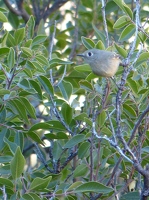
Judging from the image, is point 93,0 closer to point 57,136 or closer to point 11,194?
point 57,136

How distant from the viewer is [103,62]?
8.41ft

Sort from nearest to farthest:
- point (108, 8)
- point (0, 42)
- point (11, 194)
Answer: point (11, 194) < point (0, 42) < point (108, 8)

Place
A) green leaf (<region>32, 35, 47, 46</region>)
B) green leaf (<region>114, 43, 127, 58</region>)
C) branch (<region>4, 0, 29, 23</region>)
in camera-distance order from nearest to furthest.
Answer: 1. green leaf (<region>114, 43, 127, 58</region>)
2. green leaf (<region>32, 35, 47, 46</region>)
3. branch (<region>4, 0, 29, 23</region>)

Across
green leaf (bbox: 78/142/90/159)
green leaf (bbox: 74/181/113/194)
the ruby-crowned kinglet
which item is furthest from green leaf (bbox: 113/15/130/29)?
green leaf (bbox: 74/181/113/194)

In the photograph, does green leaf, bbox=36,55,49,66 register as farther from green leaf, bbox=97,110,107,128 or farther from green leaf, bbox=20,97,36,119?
green leaf, bbox=97,110,107,128

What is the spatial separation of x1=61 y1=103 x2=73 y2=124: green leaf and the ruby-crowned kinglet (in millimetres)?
303

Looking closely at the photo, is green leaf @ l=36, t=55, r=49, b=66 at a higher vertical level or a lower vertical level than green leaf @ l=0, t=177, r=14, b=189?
higher

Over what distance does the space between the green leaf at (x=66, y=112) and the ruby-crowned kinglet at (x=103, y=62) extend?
30 cm

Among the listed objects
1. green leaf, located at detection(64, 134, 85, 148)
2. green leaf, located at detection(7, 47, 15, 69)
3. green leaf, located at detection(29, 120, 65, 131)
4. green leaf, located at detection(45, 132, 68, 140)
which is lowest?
green leaf, located at detection(64, 134, 85, 148)

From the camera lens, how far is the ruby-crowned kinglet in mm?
2504

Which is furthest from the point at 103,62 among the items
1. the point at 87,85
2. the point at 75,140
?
the point at 75,140

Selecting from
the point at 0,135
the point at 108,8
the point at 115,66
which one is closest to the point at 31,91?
the point at 0,135

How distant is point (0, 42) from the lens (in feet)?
10.4

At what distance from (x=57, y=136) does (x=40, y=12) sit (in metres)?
1.89
